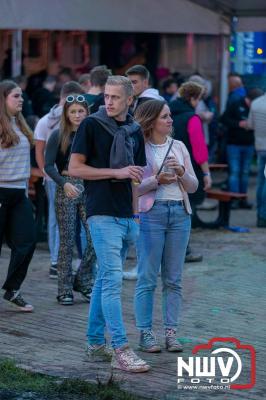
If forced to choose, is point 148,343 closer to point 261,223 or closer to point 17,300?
point 17,300

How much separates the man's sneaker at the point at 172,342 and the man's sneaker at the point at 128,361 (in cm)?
53

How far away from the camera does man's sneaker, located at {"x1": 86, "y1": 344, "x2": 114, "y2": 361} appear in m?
7.46

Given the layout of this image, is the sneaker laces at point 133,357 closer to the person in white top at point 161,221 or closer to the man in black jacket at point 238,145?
the person in white top at point 161,221

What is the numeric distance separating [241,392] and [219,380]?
0.27 meters

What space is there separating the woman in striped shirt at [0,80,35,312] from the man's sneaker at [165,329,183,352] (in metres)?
1.68

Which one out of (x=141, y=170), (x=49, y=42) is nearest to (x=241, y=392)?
(x=141, y=170)

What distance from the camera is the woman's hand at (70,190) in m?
9.20

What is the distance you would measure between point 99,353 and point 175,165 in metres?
1.42

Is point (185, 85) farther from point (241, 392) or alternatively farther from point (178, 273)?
point (241, 392)

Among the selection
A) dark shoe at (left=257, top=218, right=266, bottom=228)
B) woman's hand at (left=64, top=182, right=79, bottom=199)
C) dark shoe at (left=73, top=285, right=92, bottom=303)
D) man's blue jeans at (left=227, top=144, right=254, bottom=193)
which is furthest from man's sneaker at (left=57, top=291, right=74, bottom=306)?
man's blue jeans at (left=227, top=144, right=254, bottom=193)

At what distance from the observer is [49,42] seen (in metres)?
19.3

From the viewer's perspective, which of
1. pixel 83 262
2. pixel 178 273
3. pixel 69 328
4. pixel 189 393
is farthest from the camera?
pixel 83 262

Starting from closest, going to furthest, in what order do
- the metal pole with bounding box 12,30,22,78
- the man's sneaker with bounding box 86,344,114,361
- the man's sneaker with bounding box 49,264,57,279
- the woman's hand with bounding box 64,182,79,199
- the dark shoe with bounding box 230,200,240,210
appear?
the man's sneaker with bounding box 86,344,114,361
the woman's hand with bounding box 64,182,79,199
the man's sneaker with bounding box 49,264,57,279
the dark shoe with bounding box 230,200,240,210
the metal pole with bounding box 12,30,22,78

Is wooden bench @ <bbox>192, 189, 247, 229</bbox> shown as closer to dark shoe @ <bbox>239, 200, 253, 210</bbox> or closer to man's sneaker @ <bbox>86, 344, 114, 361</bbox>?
dark shoe @ <bbox>239, 200, 253, 210</bbox>
